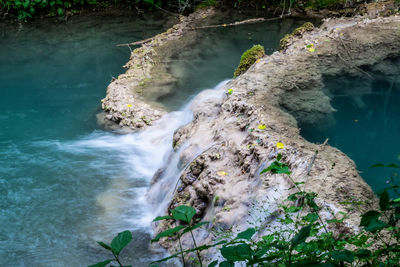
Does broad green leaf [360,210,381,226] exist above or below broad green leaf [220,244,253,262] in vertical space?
above

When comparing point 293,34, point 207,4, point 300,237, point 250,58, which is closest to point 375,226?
point 300,237

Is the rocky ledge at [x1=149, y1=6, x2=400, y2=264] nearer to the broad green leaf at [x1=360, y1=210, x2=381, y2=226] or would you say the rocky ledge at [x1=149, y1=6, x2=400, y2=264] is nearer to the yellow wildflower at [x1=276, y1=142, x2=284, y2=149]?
the yellow wildflower at [x1=276, y1=142, x2=284, y2=149]

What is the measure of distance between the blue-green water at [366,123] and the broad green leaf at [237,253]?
11.4 ft

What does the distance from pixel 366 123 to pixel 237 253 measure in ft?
17.0

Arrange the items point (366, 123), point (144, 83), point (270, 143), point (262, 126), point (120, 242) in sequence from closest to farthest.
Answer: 1. point (120, 242)
2. point (270, 143)
3. point (262, 126)
4. point (366, 123)
5. point (144, 83)

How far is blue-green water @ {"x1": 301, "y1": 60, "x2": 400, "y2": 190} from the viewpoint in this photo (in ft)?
17.2

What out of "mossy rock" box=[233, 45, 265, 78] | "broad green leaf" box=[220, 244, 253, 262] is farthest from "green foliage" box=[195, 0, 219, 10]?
"broad green leaf" box=[220, 244, 253, 262]

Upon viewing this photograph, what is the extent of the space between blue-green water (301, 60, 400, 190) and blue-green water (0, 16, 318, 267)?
2943 millimetres

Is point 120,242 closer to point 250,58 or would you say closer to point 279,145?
point 279,145

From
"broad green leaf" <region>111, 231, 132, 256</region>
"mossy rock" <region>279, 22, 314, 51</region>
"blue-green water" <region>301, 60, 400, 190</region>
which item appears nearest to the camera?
"broad green leaf" <region>111, 231, 132, 256</region>

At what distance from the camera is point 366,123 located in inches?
240

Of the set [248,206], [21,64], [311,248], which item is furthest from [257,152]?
[21,64]

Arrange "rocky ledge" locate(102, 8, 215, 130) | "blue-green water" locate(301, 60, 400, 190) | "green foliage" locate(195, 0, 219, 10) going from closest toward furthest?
"blue-green water" locate(301, 60, 400, 190)
"rocky ledge" locate(102, 8, 215, 130)
"green foliage" locate(195, 0, 219, 10)

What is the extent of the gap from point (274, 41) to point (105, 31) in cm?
596
